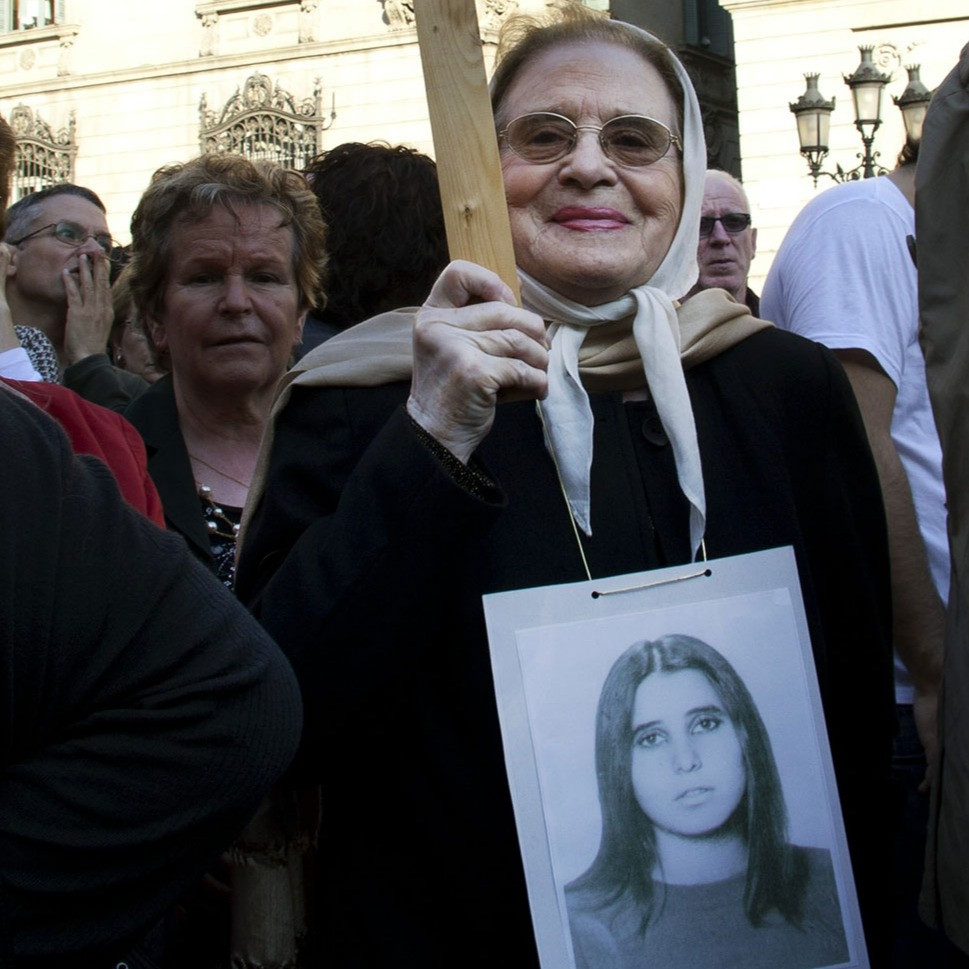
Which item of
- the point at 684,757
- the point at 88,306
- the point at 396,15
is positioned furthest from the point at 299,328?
the point at 396,15

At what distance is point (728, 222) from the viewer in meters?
5.16

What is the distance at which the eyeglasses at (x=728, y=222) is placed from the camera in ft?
16.9

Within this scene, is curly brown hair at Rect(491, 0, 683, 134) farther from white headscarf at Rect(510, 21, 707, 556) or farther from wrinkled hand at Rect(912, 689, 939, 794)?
Result: wrinkled hand at Rect(912, 689, 939, 794)

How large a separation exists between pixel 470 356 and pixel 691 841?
2.09 ft

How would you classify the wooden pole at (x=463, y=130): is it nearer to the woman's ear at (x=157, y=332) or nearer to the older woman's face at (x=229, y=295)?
the older woman's face at (x=229, y=295)

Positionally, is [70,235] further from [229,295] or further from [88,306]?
[229,295]

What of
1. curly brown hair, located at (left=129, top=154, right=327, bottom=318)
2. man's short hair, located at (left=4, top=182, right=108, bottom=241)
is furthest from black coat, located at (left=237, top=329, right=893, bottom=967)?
man's short hair, located at (left=4, top=182, right=108, bottom=241)

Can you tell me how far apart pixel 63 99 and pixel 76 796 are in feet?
68.0

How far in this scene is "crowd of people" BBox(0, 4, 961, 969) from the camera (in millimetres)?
1173

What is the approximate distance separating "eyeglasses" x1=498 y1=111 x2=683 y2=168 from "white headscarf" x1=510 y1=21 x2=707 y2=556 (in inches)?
5.9

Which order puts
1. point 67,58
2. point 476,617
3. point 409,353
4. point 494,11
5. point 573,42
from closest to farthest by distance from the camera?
1. point 476,617
2. point 409,353
3. point 573,42
4. point 494,11
5. point 67,58

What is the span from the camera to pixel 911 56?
50.3 feet

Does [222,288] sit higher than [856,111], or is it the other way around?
[856,111]

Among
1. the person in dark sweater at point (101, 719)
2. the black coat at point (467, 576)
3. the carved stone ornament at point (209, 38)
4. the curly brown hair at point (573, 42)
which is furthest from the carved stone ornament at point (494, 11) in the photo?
the person in dark sweater at point (101, 719)
